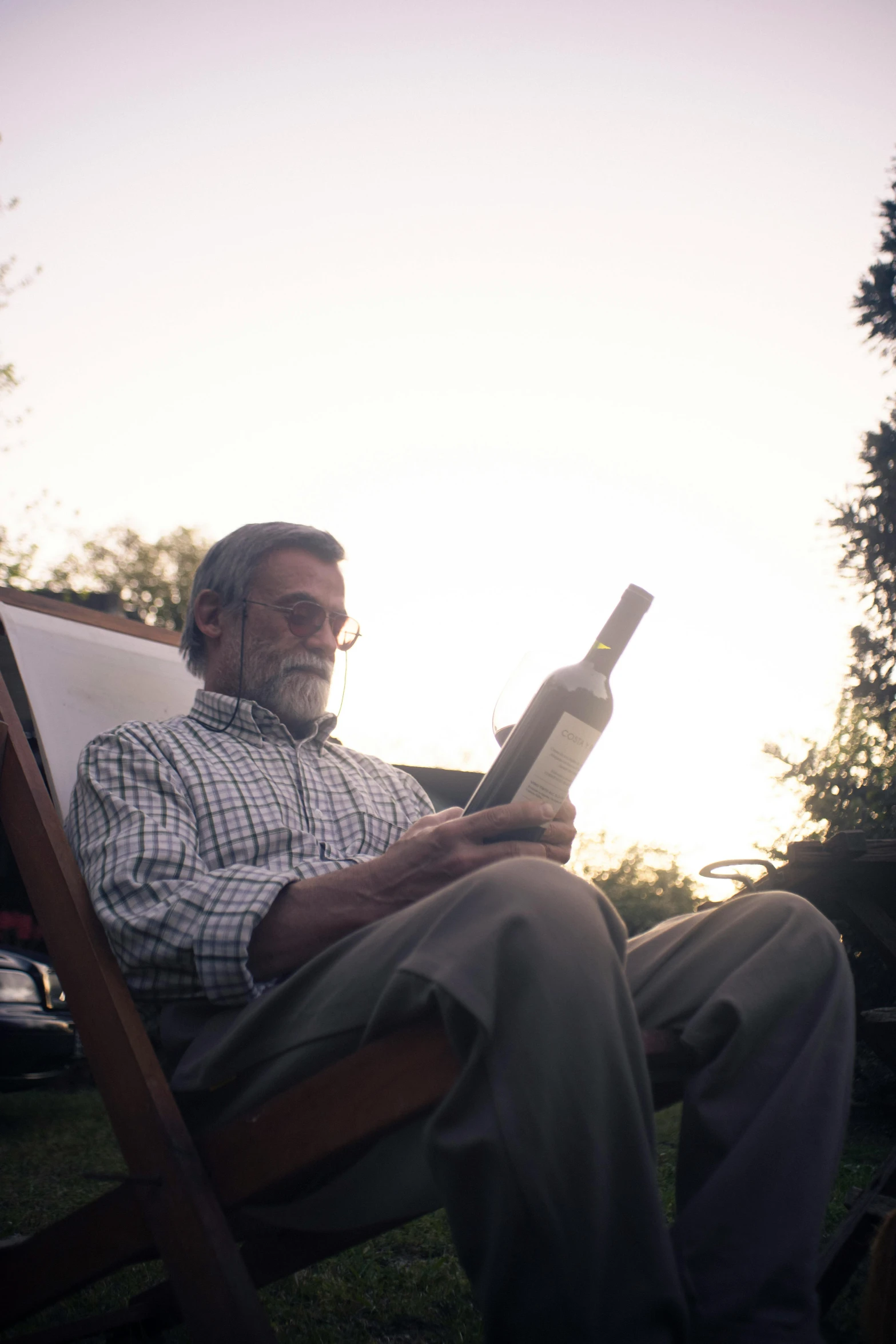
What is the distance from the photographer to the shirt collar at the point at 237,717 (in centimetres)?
233

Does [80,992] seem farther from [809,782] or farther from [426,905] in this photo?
[809,782]

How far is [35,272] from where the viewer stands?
1276cm

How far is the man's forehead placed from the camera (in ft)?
8.18

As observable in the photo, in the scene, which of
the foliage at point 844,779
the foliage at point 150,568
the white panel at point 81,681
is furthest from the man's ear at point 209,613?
the foliage at point 150,568

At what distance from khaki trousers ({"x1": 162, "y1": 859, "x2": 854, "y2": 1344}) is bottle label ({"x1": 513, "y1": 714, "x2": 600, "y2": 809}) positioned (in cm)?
28

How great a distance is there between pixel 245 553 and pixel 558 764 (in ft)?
4.27

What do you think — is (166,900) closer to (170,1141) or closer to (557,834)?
(170,1141)

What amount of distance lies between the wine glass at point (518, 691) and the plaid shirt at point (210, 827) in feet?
1.45

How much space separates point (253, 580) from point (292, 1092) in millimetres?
1476

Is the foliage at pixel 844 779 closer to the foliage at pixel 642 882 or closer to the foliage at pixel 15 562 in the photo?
the foliage at pixel 642 882

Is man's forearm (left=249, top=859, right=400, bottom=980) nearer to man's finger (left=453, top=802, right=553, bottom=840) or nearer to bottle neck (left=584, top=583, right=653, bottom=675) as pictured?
man's finger (left=453, top=802, right=553, bottom=840)

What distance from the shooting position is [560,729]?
1.59m

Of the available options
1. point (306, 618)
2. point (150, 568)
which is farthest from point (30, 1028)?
point (150, 568)

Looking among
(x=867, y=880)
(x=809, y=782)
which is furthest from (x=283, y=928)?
(x=809, y=782)
